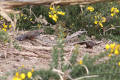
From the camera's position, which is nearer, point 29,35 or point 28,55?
point 28,55

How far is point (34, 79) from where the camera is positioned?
204 centimetres

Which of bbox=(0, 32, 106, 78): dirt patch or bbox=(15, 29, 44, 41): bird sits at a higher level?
bbox=(15, 29, 44, 41): bird

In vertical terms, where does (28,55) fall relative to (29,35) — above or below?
below

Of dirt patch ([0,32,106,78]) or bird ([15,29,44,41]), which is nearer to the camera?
dirt patch ([0,32,106,78])

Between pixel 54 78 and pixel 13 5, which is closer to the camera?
pixel 54 78

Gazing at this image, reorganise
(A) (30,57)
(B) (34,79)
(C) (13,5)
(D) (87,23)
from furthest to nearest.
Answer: (D) (87,23)
(A) (30,57)
(C) (13,5)
(B) (34,79)

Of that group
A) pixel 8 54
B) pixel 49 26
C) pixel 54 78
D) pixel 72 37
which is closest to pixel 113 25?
pixel 72 37

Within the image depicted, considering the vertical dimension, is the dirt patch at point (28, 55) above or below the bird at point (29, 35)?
below

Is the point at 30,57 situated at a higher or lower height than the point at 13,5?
lower

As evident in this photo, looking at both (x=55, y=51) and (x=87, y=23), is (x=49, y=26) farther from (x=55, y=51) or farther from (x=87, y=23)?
(x=55, y=51)

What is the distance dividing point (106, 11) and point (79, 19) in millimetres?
624

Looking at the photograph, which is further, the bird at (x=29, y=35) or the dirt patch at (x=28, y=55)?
the bird at (x=29, y=35)

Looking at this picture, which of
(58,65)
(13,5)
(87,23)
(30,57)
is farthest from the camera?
(87,23)

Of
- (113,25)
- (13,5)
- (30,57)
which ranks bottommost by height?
(30,57)
